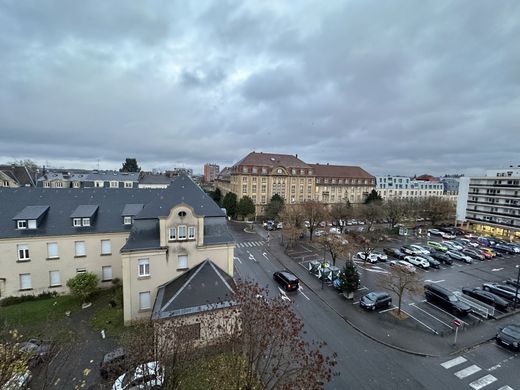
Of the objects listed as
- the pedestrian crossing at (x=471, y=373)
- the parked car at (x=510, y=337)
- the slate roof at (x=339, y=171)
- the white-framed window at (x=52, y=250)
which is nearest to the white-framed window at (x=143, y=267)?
the white-framed window at (x=52, y=250)

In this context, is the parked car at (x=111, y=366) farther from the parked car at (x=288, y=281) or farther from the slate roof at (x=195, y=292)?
the parked car at (x=288, y=281)

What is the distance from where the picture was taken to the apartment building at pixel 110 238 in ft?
66.5

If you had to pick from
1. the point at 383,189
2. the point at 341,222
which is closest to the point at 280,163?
the point at 341,222

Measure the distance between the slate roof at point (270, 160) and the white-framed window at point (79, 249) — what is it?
1917 inches

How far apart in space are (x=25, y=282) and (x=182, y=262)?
1666cm

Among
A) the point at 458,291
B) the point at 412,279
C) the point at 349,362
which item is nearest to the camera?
the point at 349,362

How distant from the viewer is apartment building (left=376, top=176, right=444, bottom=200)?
90.8m

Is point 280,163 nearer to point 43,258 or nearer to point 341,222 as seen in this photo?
point 341,222

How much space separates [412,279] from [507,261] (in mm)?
32534

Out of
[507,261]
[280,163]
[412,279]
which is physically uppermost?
[280,163]

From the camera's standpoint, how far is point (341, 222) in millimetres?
62094

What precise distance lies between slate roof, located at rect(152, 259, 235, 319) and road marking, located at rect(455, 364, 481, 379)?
15563mm

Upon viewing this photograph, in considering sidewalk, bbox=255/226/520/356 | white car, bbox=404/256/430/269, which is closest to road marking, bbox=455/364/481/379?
sidewalk, bbox=255/226/520/356

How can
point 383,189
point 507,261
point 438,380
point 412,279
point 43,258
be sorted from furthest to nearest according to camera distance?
point 383,189 → point 507,261 → point 43,258 → point 412,279 → point 438,380
